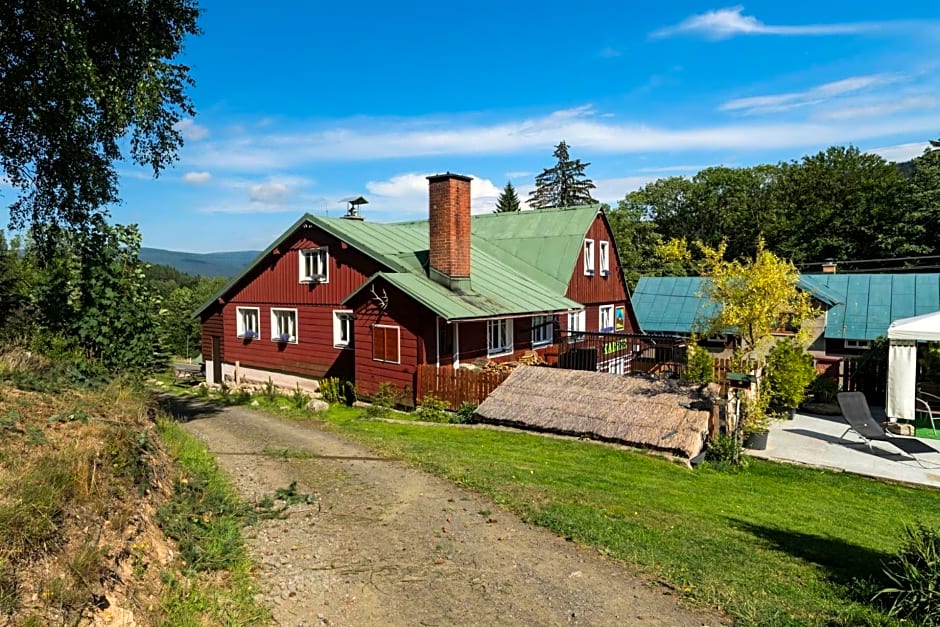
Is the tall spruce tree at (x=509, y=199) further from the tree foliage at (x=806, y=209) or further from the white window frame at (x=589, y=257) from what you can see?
the white window frame at (x=589, y=257)

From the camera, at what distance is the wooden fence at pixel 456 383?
16.3 metres

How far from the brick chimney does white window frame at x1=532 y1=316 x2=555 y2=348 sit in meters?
3.86

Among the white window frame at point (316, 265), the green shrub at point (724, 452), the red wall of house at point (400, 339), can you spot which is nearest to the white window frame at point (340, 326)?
the white window frame at point (316, 265)

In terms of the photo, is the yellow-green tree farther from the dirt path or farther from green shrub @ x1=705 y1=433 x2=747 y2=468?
the dirt path

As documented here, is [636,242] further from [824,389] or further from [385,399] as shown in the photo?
[385,399]

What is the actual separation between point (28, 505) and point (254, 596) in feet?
6.77

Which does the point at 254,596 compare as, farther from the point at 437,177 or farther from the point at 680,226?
the point at 680,226

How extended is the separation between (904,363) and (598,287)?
14.2 m

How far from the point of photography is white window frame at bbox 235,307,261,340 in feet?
82.2

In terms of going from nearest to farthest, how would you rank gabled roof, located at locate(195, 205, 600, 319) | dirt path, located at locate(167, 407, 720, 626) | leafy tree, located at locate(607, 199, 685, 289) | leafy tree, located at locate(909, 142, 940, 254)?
1. dirt path, located at locate(167, 407, 720, 626)
2. gabled roof, located at locate(195, 205, 600, 319)
3. leafy tree, located at locate(909, 142, 940, 254)
4. leafy tree, located at locate(607, 199, 685, 289)

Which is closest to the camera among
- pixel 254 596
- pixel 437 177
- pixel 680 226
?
pixel 254 596

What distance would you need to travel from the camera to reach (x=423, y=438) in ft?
43.9

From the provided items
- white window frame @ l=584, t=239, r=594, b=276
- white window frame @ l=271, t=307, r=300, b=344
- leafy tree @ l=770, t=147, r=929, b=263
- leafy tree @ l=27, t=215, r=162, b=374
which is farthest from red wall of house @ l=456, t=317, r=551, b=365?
leafy tree @ l=770, t=147, r=929, b=263

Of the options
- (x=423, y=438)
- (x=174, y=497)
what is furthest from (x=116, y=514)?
(x=423, y=438)
